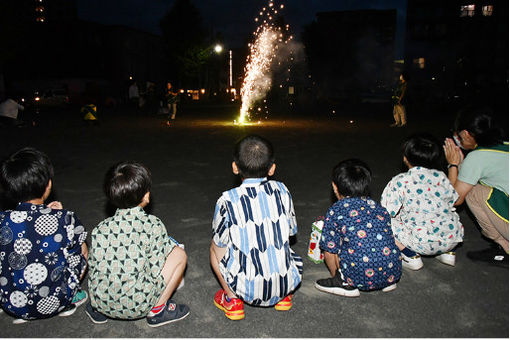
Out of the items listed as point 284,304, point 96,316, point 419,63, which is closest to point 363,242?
point 284,304

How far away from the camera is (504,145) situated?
3701mm

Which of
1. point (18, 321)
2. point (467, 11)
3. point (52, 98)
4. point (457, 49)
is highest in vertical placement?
point (467, 11)

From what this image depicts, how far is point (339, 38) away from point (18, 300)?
6705 centimetres

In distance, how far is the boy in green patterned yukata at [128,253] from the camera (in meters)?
2.61

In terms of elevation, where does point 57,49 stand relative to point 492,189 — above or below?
above

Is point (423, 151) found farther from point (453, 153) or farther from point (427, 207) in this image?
point (453, 153)

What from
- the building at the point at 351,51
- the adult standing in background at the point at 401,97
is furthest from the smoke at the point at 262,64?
the adult standing in background at the point at 401,97

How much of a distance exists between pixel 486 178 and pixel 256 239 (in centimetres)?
253

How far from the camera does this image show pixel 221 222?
2.81 m

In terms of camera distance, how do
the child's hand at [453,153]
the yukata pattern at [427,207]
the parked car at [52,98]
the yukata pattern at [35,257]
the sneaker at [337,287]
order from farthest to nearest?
the parked car at [52,98] → the child's hand at [453,153] → the yukata pattern at [427,207] → the sneaker at [337,287] → the yukata pattern at [35,257]

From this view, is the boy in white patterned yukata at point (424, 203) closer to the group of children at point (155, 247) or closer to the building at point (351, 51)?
the group of children at point (155, 247)

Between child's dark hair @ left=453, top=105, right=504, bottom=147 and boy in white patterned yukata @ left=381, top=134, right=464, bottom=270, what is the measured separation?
0.48 metres

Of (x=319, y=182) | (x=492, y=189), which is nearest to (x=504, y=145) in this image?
(x=492, y=189)

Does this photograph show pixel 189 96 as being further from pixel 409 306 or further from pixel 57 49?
pixel 409 306
